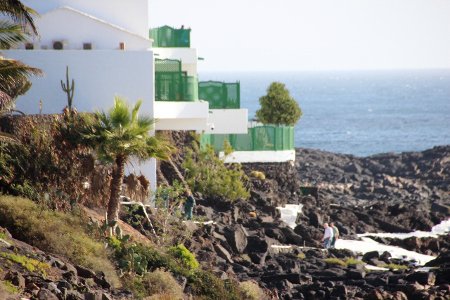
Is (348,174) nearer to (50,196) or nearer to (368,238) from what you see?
(368,238)

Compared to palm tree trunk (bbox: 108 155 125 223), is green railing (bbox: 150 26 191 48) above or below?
above

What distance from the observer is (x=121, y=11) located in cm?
4300

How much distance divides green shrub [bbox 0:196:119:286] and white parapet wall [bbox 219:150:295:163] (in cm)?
1983

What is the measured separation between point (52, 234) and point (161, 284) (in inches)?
97.4

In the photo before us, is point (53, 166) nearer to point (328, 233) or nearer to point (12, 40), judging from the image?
point (12, 40)

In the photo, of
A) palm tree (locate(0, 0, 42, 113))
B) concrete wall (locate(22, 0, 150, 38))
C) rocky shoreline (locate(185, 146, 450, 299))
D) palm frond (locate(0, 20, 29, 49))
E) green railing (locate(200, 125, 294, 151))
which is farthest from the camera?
green railing (locate(200, 125, 294, 151))

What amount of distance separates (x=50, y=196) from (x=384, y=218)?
22.5m

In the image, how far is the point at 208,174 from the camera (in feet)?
154

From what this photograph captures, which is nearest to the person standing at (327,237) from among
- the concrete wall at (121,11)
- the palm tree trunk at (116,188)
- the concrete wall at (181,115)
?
the concrete wall at (181,115)

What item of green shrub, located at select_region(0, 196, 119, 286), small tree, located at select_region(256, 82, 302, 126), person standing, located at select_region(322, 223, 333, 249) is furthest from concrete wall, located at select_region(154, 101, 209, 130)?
small tree, located at select_region(256, 82, 302, 126)

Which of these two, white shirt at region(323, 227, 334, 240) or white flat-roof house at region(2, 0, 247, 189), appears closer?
white flat-roof house at region(2, 0, 247, 189)

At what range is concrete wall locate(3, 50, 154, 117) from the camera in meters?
40.8

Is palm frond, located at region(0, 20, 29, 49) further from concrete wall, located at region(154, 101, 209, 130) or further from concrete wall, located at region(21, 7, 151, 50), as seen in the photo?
concrete wall, located at region(154, 101, 209, 130)

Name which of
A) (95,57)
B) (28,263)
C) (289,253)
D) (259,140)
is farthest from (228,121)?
(28,263)
